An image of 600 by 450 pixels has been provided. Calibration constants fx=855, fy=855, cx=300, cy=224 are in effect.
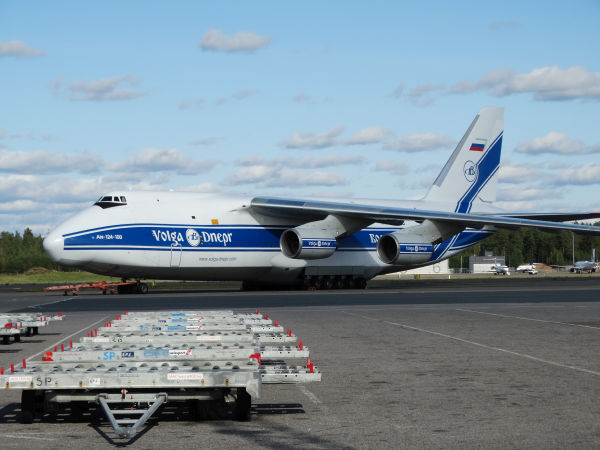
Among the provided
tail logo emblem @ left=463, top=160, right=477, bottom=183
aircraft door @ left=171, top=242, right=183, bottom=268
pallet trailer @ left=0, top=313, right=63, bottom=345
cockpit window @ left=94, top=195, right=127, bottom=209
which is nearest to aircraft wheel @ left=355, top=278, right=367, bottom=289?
tail logo emblem @ left=463, top=160, right=477, bottom=183

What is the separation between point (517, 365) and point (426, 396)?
121 inches

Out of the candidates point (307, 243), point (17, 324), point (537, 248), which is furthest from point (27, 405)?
point (537, 248)

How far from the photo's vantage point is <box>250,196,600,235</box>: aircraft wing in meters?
35.6

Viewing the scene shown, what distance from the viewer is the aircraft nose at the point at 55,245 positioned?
34000 mm

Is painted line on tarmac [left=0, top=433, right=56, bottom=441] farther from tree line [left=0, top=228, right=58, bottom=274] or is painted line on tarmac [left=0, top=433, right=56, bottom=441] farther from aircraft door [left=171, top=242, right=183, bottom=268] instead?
tree line [left=0, top=228, right=58, bottom=274]

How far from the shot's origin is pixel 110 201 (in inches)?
1404

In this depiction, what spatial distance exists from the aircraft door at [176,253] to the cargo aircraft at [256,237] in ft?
0.14

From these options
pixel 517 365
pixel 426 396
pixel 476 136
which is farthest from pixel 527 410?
pixel 476 136

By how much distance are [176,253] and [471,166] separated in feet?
58.8

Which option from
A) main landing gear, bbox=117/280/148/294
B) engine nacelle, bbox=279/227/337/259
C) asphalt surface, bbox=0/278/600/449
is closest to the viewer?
asphalt surface, bbox=0/278/600/449

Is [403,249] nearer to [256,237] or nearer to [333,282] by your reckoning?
[333,282]

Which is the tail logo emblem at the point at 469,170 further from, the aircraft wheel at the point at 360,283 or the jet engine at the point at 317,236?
the jet engine at the point at 317,236

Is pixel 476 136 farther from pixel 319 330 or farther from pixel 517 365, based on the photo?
pixel 517 365

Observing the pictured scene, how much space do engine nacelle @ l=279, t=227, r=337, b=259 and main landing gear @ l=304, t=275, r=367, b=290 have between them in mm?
3062
